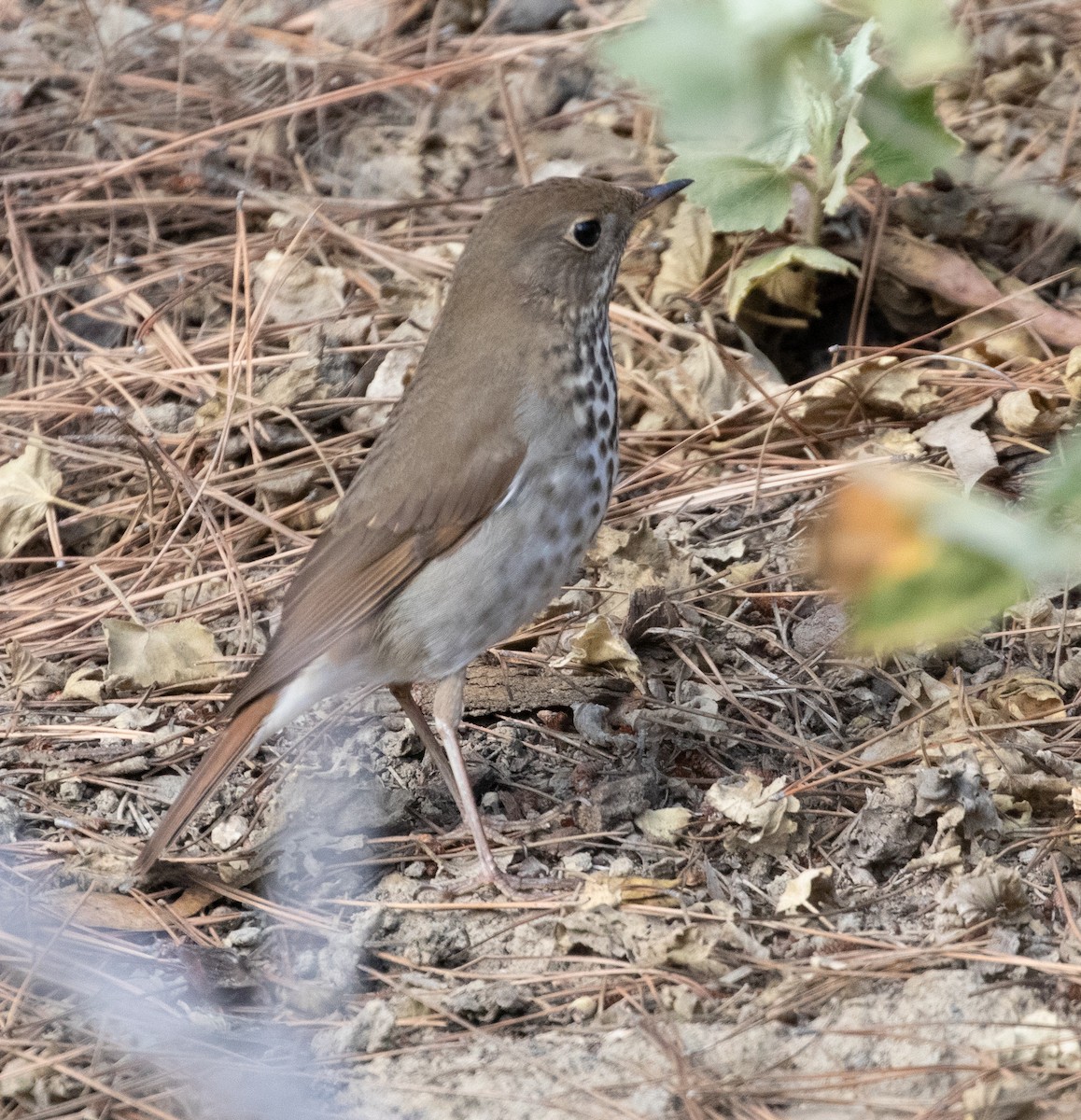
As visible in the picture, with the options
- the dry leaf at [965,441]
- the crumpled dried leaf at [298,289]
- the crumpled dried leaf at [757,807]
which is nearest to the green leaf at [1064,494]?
the crumpled dried leaf at [757,807]

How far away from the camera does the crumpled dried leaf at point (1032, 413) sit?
13.0 feet

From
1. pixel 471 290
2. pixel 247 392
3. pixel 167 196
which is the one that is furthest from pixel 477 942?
pixel 167 196

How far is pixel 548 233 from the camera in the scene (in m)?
3.44

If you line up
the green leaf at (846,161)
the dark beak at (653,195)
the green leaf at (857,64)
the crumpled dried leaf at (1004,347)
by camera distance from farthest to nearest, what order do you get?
the crumpled dried leaf at (1004,347) < the green leaf at (846,161) < the green leaf at (857,64) < the dark beak at (653,195)

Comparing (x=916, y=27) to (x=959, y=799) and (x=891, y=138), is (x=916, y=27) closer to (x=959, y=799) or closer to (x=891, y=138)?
(x=959, y=799)

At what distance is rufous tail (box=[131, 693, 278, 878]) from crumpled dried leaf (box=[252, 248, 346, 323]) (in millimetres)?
1987

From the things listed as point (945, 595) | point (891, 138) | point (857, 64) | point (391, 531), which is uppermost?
point (945, 595)

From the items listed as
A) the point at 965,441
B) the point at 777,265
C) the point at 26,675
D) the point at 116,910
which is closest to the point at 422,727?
the point at 116,910

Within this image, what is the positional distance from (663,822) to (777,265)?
1.87 metres

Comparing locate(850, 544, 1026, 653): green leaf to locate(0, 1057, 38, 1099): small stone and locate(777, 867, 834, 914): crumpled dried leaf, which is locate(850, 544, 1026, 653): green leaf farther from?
locate(0, 1057, 38, 1099): small stone

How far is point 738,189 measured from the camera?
4242mm

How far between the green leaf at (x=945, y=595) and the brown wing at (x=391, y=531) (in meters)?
2.16

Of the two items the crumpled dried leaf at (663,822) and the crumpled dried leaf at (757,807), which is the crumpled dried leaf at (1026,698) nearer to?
the crumpled dried leaf at (757,807)

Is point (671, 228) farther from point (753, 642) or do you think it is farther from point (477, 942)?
point (477, 942)
